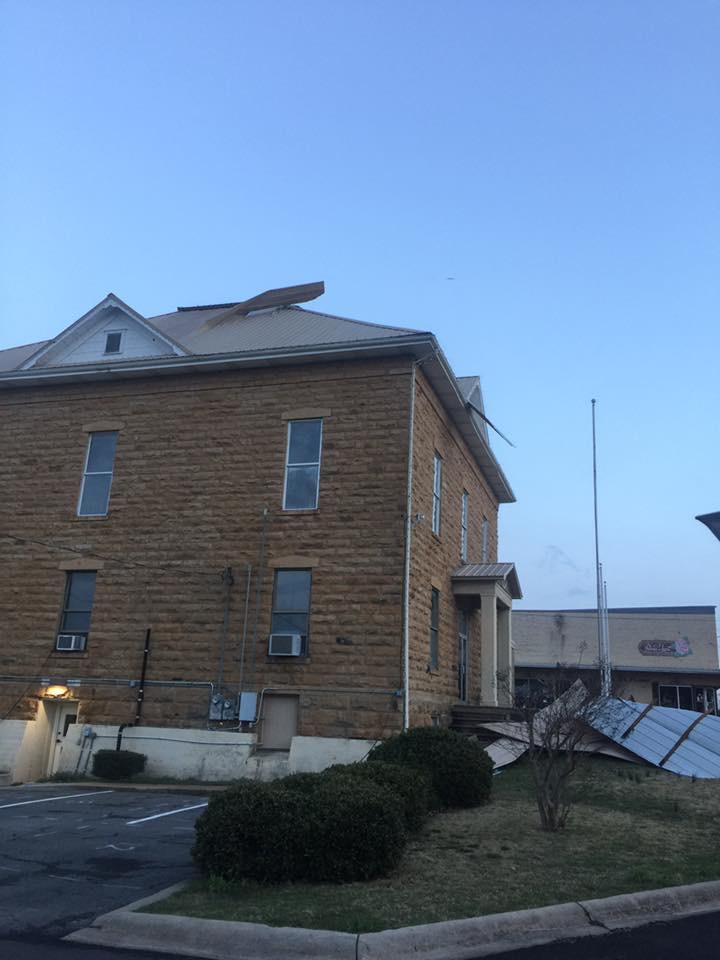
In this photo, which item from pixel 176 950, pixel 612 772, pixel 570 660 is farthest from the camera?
pixel 570 660

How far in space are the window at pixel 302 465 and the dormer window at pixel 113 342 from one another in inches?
227

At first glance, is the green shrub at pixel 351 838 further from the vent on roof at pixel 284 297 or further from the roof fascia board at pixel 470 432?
the vent on roof at pixel 284 297

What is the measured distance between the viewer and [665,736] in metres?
19.4

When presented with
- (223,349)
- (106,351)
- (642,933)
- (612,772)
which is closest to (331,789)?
(642,933)

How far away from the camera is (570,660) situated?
55875 mm

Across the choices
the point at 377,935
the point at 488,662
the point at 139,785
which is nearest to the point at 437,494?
the point at 488,662

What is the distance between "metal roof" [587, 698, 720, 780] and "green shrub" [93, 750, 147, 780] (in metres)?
9.87

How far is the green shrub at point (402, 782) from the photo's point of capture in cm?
1016

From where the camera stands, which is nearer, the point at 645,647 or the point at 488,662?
the point at 488,662

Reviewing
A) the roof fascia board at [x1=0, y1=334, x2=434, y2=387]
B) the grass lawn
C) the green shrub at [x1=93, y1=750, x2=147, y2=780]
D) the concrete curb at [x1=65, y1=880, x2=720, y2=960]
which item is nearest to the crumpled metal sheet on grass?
the grass lawn

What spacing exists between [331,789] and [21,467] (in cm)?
1648

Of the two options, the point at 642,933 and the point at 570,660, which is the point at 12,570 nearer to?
the point at 642,933

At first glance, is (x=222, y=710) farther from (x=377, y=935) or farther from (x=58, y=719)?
(x=377, y=935)

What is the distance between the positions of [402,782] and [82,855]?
3873mm
